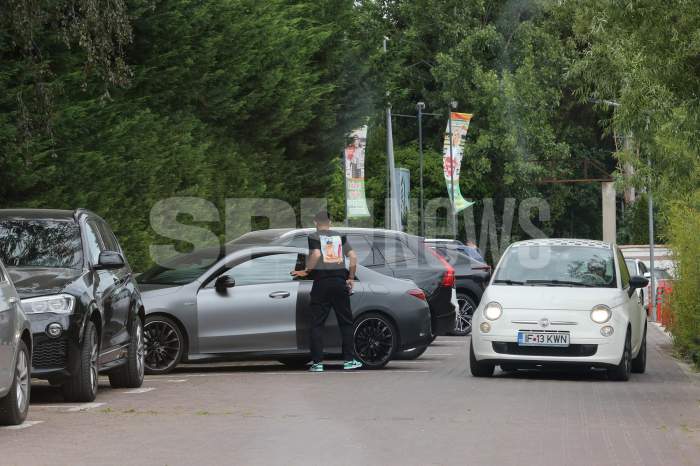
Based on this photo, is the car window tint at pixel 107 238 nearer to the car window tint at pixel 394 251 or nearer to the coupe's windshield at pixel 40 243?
→ the coupe's windshield at pixel 40 243

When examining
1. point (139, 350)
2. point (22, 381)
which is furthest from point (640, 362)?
point (22, 381)

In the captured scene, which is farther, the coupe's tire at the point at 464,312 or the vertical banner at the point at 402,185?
the vertical banner at the point at 402,185

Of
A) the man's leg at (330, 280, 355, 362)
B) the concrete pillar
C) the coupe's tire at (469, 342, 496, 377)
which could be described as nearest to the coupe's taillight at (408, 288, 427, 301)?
the man's leg at (330, 280, 355, 362)

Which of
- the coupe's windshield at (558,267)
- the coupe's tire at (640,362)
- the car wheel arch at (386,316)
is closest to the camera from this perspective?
the coupe's windshield at (558,267)

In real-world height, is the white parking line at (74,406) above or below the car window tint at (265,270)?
below

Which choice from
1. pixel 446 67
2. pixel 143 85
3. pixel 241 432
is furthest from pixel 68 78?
pixel 446 67

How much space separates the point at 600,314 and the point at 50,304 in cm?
665

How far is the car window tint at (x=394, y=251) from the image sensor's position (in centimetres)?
2175

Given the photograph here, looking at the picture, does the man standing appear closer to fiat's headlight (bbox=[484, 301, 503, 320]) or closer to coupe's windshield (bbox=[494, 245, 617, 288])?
fiat's headlight (bbox=[484, 301, 503, 320])

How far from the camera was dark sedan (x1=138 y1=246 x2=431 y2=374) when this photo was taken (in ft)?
56.6

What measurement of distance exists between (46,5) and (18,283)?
622cm

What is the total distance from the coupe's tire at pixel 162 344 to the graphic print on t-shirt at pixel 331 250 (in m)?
1.93

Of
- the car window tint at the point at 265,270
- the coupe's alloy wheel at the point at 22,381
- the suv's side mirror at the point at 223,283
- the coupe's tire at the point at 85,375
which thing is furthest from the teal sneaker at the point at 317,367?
the coupe's alloy wheel at the point at 22,381

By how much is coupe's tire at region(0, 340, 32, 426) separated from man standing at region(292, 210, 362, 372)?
5914 mm
